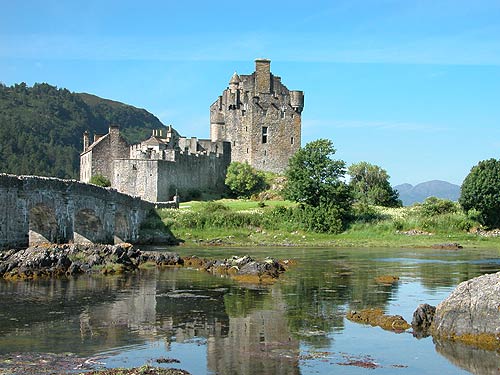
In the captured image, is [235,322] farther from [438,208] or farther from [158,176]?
[158,176]

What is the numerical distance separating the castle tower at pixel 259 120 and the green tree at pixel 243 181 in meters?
5.14

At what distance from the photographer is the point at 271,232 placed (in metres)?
54.1

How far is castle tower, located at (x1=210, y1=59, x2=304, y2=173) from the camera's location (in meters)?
78.4

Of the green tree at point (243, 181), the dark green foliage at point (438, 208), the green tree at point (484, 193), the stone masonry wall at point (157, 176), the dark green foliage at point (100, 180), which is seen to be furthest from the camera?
the green tree at point (243, 181)

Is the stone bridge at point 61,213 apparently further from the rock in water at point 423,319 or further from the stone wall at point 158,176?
the rock in water at point 423,319

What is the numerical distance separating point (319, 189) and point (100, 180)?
20.9 m

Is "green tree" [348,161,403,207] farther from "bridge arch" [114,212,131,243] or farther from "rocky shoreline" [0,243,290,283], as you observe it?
"rocky shoreline" [0,243,290,283]

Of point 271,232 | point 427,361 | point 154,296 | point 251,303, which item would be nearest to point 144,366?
point 427,361

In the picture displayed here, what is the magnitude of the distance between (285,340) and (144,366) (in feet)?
13.2

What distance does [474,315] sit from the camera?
661 inches

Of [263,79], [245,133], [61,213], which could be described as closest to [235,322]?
[61,213]

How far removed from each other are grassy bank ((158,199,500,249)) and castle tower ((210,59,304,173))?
20.4m

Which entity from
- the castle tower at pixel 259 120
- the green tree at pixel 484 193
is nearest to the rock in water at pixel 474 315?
the green tree at pixel 484 193

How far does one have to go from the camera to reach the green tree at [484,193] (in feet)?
176
